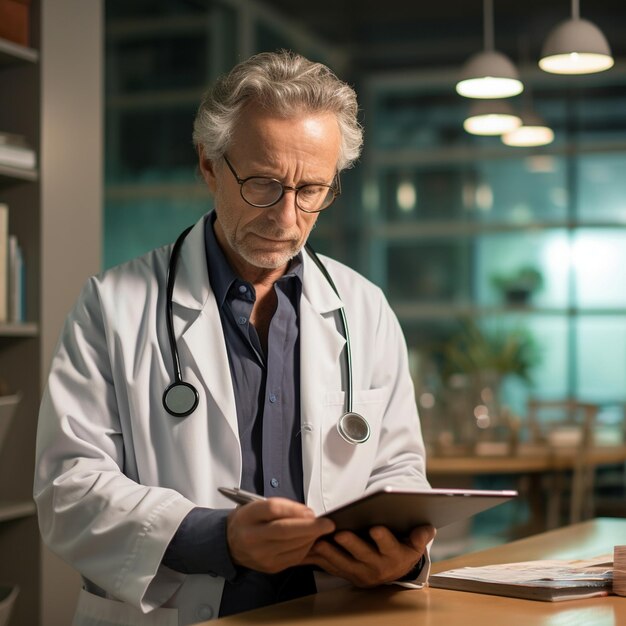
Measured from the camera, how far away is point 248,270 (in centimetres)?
186

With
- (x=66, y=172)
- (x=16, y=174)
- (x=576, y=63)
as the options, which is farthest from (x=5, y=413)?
(x=576, y=63)

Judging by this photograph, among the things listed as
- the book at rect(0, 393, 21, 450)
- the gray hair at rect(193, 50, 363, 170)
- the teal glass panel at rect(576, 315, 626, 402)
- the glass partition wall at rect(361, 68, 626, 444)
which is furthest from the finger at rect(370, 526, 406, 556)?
the teal glass panel at rect(576, 315, 626, 402)

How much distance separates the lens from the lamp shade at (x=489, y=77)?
13.8ft

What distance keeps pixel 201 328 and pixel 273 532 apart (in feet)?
1.66

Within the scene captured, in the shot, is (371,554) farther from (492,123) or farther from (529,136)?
(529,136)

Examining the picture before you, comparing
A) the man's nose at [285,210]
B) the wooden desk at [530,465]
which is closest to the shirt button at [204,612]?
the man's nose at [285,210]

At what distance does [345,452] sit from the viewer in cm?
174

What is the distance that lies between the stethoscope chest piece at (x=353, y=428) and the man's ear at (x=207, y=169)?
1.59 ft

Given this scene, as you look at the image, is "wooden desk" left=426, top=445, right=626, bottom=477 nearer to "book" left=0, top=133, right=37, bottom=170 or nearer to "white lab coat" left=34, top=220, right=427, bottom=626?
"book" left=0, top=133, right=37, bottom=170

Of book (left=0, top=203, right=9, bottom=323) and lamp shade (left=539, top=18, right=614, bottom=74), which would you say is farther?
lamp shade (left=539, top=18, right=614, bottom=74)

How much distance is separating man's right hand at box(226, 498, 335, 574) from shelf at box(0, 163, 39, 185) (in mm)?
2029

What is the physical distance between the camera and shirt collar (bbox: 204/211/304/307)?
5.98 feet

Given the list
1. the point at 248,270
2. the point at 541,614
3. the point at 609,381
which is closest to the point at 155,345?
the point at 248,270

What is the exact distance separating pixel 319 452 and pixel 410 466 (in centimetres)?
20
